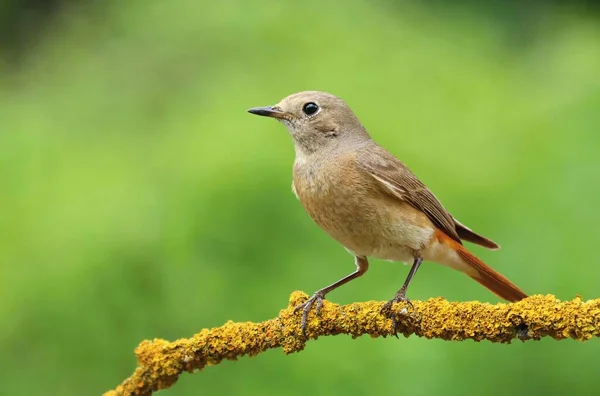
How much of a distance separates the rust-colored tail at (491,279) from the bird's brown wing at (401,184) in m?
0.09

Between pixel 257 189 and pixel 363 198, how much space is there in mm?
1438

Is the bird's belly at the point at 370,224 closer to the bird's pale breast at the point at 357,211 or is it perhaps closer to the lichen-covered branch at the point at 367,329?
the bird's pale breast at the point at 357,211

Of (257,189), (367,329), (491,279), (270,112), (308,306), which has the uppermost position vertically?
(257,189)

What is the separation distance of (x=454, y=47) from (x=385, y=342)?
9.03 ft

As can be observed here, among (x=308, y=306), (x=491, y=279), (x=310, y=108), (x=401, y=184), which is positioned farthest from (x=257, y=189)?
(x=308, y=306)

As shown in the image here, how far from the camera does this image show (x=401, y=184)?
3633 mm

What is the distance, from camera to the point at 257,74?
5.91 meters

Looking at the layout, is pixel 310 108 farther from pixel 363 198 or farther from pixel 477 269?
pixel 477 269

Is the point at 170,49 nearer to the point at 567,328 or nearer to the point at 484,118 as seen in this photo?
the point at 484,118

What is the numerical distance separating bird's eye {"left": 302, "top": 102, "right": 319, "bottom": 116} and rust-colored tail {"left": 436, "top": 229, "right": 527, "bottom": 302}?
0.68m

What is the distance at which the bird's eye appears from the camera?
370 centimetres

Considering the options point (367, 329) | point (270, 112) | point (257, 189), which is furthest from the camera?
point (257, 189)

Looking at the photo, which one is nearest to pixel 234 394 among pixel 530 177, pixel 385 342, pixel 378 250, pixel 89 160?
pixel 385 342

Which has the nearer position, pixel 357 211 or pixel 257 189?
pixel 357 211
